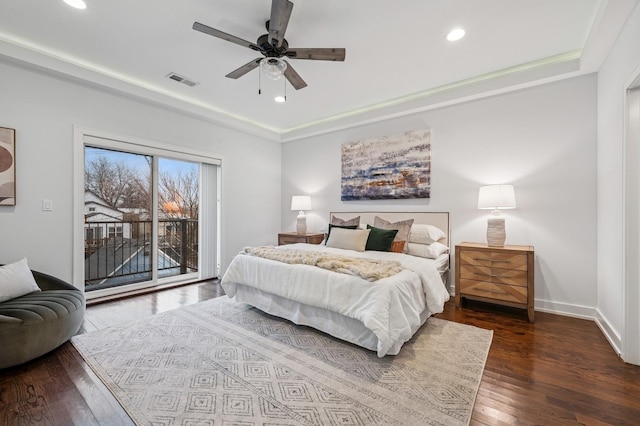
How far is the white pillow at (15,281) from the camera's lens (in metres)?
2.32

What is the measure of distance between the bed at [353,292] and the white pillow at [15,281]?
1.67 metres

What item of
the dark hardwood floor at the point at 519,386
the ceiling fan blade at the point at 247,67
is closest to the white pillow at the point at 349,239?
the dark hardwood floor at the point at 519,386

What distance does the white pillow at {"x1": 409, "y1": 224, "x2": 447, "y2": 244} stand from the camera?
11.9 feet

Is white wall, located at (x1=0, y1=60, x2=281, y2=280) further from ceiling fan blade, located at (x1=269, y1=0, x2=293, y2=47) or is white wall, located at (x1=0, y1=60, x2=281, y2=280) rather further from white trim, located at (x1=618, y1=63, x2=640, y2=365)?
white trim, located at (x1=618, y1=63, x2=640, y2=365)

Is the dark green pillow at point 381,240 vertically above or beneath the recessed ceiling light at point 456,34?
beneath

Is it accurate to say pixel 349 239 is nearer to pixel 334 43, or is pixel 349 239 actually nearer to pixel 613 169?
pixel 334 43

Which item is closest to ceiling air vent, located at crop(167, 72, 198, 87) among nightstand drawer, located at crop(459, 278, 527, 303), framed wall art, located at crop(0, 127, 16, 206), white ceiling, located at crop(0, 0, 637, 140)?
white ceiling, located at crop(0, 0, 637, 140)

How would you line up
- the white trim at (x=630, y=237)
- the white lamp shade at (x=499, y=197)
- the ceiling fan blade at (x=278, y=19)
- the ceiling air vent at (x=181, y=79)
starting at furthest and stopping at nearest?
the ceiling air vent at (x=181, y=79) → the white lamp shade at (x=499, y=197) → the white trim at (x=630, y=237) → the ceiling fan blade at (x=278, y=19)

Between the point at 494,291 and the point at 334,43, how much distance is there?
10.2 feet

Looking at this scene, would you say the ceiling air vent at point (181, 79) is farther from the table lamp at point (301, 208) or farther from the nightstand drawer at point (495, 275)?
the nightstand drawer at point (495, 275)

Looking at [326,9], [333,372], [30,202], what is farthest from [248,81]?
[333,372]

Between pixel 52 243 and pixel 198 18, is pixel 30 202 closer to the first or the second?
pixel 52 243

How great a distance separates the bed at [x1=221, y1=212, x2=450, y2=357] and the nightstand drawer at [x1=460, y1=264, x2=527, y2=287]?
31cm

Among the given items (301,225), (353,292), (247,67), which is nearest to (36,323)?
(353,292)
